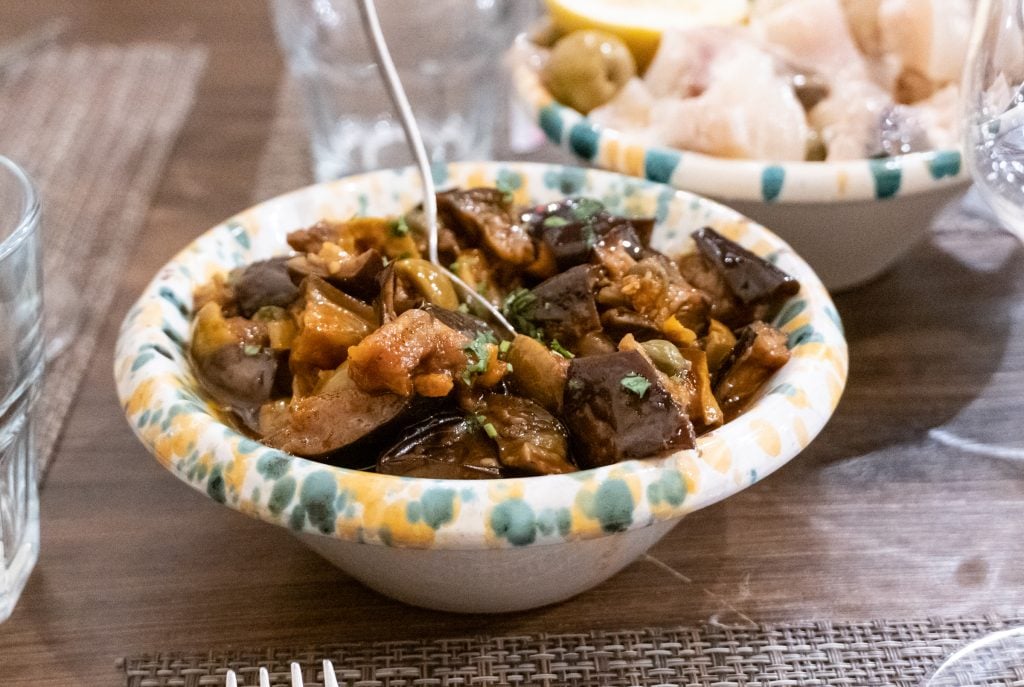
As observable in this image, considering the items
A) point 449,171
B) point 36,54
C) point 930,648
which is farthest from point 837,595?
point 36,54

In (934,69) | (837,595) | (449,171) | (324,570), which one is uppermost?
(934,69)

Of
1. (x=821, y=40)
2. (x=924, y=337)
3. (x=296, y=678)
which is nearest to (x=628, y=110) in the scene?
(x=821, y=40)

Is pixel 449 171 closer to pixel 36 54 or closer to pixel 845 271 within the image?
pixel 845 271

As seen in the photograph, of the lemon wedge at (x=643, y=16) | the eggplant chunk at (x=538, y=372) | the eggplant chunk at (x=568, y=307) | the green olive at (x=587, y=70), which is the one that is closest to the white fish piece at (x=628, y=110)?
the green olive at (x=587, y=70)

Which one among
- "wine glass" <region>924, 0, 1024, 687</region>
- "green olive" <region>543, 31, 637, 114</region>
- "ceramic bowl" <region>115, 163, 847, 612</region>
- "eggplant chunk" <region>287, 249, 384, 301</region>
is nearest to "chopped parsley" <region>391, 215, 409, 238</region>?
Result: "eggplant chunk" <region>287, 249, 384, 301</region>

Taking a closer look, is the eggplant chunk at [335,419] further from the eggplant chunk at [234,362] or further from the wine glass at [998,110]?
the wine glass at [998,110]

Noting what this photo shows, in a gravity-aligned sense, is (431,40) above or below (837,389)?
below
